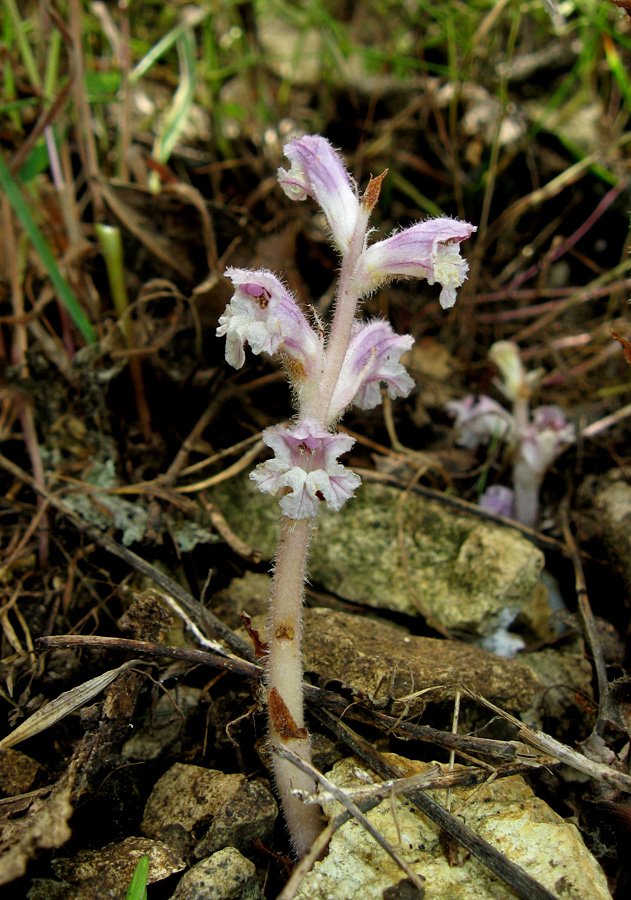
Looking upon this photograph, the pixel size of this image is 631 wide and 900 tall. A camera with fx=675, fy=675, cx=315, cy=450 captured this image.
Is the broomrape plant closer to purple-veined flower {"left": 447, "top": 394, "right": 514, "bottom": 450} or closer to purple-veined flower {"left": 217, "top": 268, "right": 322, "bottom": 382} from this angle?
purple-veined flower {"left": 447, "top": 394, "right": 514, "bottom": 450}

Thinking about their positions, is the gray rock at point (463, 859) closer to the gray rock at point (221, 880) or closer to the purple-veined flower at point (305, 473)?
the gray rock at point (221, 880)

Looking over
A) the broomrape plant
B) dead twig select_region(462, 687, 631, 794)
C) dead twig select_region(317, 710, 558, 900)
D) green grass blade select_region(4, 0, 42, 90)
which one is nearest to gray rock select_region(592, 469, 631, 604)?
the broomrape plant

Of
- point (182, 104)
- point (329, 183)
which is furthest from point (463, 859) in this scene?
point (182, 104)

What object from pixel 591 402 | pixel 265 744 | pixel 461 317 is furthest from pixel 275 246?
pixel 265 744

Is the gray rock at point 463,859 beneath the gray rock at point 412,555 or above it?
beneath

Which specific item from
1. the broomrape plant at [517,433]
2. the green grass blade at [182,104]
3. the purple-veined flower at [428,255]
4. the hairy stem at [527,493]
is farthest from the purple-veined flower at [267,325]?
the green grass blade at [182,104]

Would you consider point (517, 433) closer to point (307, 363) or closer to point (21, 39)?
point (307, 363)
